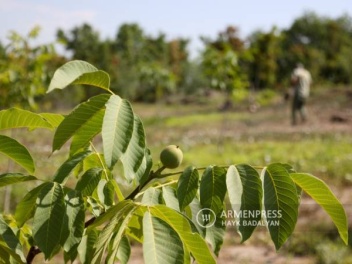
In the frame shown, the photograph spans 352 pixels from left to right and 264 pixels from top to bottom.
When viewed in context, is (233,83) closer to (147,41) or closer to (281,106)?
(281,106)

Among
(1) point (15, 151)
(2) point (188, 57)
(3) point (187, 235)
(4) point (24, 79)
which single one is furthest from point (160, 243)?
(2) point (188, 57)

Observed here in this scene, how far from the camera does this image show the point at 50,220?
0.96 m

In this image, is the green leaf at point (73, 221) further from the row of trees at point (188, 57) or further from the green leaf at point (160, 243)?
the row of trees at point (188, 57)

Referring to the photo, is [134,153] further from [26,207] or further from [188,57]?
[188,57]

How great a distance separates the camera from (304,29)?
4122 cm

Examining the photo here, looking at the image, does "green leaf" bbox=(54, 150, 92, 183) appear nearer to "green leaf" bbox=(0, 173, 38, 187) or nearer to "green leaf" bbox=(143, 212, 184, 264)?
"green leaf" bbox=(0, 173, 38, 187)

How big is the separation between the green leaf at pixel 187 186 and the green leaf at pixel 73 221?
0.20 metres

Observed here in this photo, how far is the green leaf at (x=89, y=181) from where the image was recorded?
1106 mm

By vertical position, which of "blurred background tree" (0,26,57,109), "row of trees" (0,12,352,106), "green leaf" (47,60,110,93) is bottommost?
"row of trees" (0,12,352,106)

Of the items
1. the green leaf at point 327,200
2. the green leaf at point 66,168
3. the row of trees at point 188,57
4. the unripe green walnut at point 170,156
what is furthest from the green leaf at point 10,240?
the row of trees at point 188,57

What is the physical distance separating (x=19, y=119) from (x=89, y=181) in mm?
207

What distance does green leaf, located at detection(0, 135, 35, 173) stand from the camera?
1033 millimetres

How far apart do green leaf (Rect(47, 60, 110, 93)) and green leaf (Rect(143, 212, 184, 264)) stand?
0.30 meters

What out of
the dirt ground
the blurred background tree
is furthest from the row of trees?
the blurred background tree
